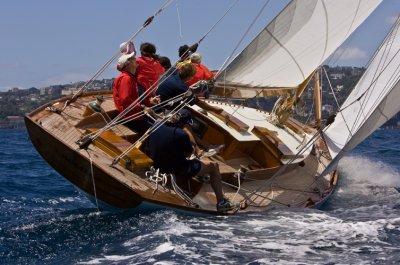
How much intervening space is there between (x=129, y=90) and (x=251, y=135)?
1.88 metres

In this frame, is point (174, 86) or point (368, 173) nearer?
point (174, 86)

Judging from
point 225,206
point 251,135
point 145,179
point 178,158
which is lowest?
point 225,206

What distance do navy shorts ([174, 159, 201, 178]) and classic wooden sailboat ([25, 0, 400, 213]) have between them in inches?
7.5

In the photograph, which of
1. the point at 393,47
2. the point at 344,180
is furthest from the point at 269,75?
the point at 344,180

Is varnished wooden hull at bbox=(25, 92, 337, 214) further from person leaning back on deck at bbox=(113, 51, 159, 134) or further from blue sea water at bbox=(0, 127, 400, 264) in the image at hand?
person leaning back on deck at bbox=(113, 51, 159, 134)

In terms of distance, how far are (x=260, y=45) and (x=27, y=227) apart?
Result: 143 inches

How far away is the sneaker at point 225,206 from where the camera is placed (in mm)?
7820

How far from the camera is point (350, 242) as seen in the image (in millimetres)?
6582

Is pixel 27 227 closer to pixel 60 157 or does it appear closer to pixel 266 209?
pixel 60 157

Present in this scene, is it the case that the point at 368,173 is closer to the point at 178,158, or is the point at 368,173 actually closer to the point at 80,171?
the point at 178,158

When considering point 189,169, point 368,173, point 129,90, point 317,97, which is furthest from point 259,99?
point 189,169

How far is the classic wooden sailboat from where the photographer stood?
789cm

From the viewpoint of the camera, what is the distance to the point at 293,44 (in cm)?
941

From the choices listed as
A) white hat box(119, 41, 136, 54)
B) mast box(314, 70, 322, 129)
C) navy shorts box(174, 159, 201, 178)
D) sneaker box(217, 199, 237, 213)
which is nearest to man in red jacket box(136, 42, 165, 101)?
white hat box(119, 41, 136, 54)
